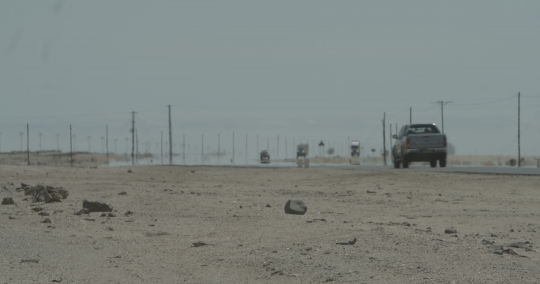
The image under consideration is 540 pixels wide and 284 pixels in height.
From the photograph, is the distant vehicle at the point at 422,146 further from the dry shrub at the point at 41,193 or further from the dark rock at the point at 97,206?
the dark rock at the point at 97,206

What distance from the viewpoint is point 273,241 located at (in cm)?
1191

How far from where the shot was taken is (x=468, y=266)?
9242 millimetres

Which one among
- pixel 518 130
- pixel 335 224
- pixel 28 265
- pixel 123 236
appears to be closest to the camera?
pixel 28 265

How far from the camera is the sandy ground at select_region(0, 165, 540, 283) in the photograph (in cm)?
922

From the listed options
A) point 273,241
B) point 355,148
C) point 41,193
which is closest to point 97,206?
point 41,193

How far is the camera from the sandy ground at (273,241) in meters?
9.22

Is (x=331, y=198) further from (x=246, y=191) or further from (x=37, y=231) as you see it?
(x=37, y=231)

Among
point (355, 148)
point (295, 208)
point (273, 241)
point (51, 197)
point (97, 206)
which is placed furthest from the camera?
point (355, 148)

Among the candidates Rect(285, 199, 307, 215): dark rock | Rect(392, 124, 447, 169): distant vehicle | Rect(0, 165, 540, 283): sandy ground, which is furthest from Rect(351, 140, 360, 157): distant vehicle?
Rect(285, 199, 307, 215): dark rock

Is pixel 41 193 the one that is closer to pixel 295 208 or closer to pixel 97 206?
pixel 97 206

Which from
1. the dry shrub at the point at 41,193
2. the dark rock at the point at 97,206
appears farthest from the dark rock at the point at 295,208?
the dry shrub at the point at 41,193

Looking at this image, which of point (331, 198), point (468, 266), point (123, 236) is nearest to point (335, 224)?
point (123, 236)

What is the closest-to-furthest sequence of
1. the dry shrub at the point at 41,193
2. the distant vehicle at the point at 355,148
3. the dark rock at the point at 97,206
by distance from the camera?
the dark rock at the point at 97,206
the dry shrub at the point at 41,193
the distant vehicle at the point at 355,148

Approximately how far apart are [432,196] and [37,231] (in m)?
11.7
